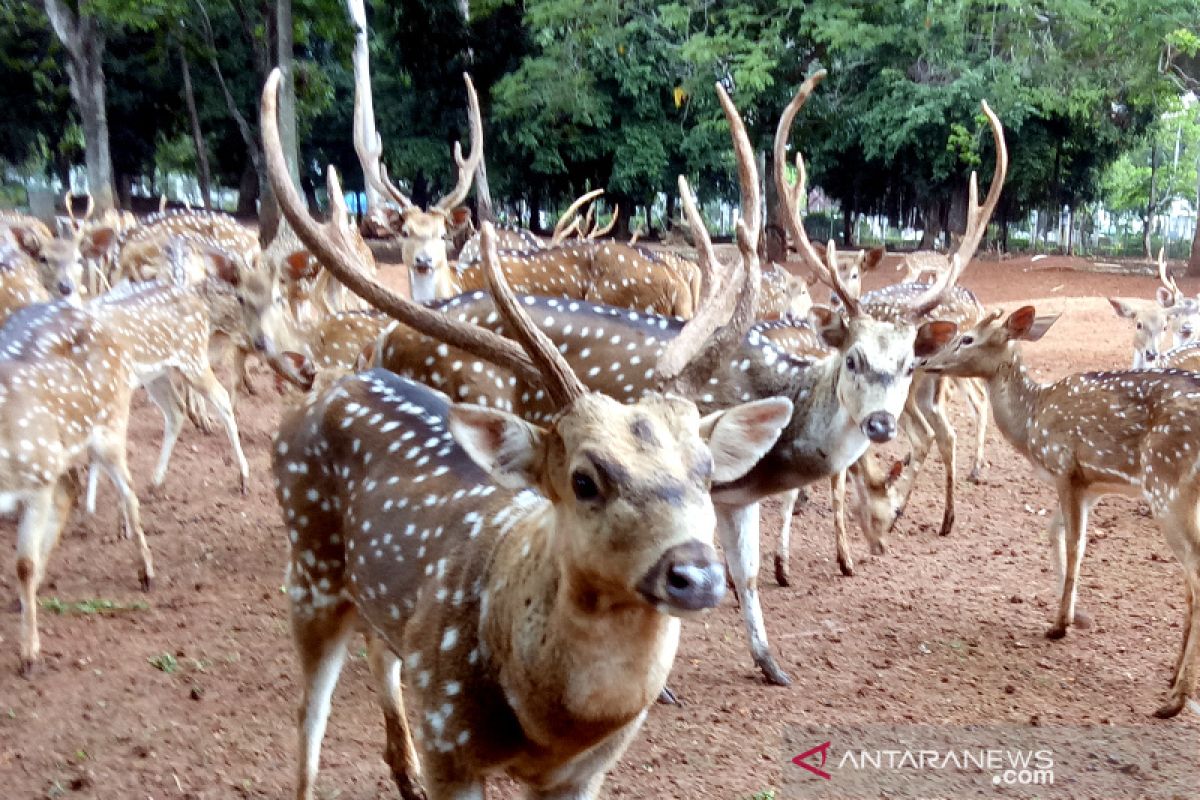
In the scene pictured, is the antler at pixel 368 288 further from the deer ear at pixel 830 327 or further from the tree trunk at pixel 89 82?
the tree trunk at pixel 89 82

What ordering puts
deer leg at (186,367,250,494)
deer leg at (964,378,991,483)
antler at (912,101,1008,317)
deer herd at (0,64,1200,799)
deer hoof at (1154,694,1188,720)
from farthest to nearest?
deer leg at (964,378,991,483) → deer leg at (186,367,250,494) → antler at (912,101,1008,317) → deer hoof at (1154,694,1188,720) → deer herd at (0,64,1200,799)

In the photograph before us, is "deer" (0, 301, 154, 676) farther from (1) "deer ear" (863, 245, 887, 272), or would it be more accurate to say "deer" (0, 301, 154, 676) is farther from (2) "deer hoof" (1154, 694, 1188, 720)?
(1) "deer ear" (863, 245, 887, 272)

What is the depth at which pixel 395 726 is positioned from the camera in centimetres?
330

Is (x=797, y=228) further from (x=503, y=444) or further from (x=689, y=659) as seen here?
(x=503, y=444)

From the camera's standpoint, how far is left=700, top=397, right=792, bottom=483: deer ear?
7.43 feet

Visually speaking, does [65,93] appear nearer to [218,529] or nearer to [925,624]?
[218,529]

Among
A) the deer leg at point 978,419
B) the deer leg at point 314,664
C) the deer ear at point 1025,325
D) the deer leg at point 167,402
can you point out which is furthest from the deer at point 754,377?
the deer leg at point 167,402

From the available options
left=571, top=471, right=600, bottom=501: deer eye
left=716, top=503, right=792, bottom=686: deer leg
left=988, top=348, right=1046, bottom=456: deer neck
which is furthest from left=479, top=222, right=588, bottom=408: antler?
left=988, top=348, right=1046, bottom=456: deer neck

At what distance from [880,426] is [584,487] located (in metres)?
2.39

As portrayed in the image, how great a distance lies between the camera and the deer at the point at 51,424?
14.4 ft

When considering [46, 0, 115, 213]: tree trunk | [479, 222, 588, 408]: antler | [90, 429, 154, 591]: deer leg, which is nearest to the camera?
[479, 222, 588, 408]: antler

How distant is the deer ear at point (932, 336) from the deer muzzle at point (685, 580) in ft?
9.23

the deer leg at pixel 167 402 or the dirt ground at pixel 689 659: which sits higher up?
the deer leg at pixel 167 402

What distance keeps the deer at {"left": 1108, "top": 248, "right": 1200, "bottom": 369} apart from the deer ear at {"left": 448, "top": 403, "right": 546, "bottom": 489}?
788 centimetres
